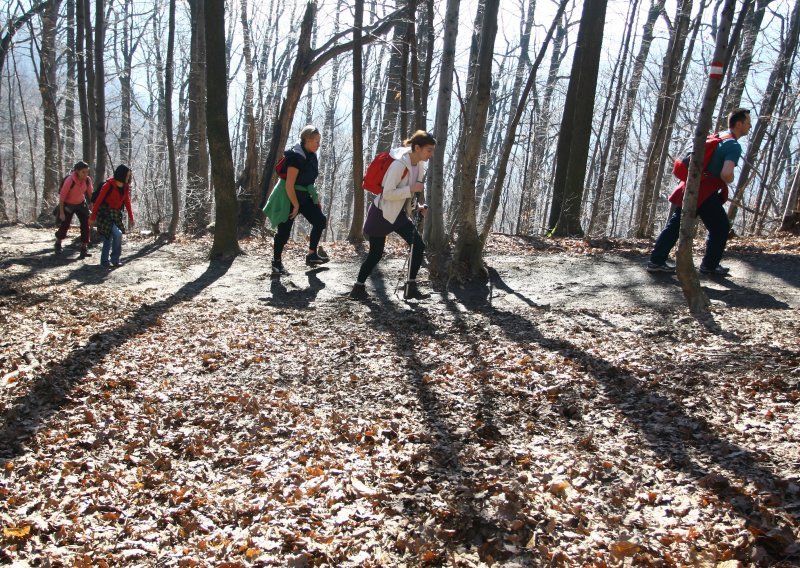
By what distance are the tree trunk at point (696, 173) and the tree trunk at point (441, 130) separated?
11.5ft

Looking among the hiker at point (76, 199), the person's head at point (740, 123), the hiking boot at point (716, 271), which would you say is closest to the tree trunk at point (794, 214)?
the hiking boot at point (716, 271)

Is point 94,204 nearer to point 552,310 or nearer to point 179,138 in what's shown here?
point 552,310

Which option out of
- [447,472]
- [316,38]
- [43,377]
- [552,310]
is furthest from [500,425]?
[316,38]

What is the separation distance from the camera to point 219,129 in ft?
30.9

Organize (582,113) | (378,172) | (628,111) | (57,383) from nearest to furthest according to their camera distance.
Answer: (57,383) → (378,172) → (582,113) → (628,111)

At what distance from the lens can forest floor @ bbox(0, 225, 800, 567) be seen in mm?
2625

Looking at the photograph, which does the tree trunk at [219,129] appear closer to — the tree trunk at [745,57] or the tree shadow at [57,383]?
the tree shadow at [57,383]

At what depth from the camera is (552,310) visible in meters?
6.31

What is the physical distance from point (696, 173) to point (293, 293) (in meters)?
5.28

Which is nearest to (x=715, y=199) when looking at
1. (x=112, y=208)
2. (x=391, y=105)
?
(x=112, y=208)

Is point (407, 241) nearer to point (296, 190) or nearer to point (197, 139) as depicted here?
point (296, 190)

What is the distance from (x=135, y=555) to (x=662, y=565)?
2.51 m

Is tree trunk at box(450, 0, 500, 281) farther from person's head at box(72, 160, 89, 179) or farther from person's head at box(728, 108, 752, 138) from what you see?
person's head at box(72, 160, 89, 179)

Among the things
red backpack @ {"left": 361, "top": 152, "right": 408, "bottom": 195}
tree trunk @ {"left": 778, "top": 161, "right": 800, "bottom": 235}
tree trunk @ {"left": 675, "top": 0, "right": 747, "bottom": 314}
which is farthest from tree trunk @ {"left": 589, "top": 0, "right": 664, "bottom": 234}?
red backpack @ {"left": 361, "top": 152, "right": 408, "bottom": 195}
